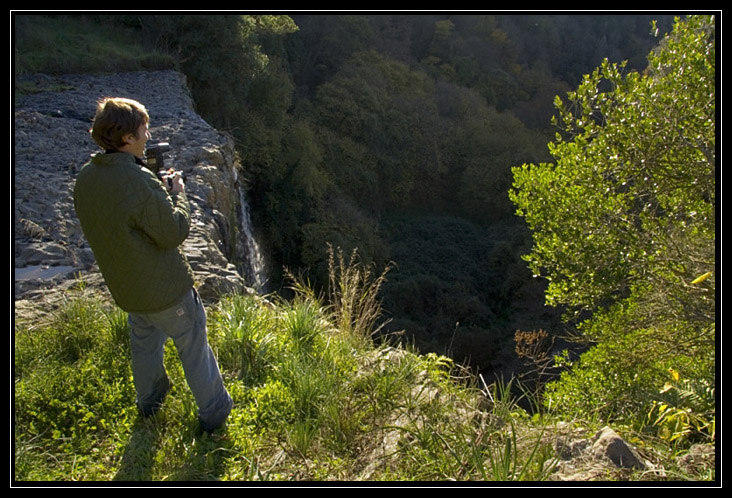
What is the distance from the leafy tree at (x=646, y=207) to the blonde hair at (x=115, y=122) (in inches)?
208

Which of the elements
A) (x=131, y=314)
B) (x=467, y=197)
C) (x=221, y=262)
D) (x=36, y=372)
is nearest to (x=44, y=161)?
(x=221, y=262)

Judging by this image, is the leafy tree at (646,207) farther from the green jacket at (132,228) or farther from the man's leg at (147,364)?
the green jacket at (132,228)

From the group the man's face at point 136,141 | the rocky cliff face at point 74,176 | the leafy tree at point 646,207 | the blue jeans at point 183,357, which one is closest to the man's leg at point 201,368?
the blue jeans at point 183,357

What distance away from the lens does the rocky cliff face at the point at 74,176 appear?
507 cm

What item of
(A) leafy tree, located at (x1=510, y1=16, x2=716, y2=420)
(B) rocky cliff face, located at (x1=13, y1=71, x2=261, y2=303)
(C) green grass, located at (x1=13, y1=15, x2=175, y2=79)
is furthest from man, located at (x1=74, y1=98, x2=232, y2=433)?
(C) green grass, located at (x1=13, y1=15, x2=175, y2=79)

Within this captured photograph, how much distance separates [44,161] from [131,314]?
19.9 ft

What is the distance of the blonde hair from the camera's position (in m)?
2.48

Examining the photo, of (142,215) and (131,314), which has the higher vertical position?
(142,215)

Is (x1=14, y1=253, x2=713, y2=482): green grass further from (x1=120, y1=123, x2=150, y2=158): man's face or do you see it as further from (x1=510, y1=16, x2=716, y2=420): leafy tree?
(x1=510, y1=16, x2=716, y2=420): leafy tree

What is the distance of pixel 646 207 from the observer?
697 centimetres

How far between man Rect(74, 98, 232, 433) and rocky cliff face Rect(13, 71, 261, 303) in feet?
6.73

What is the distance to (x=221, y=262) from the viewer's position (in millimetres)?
5703

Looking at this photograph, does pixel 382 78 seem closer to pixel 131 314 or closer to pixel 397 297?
pixel 397 297

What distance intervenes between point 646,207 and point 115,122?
21.2ft
